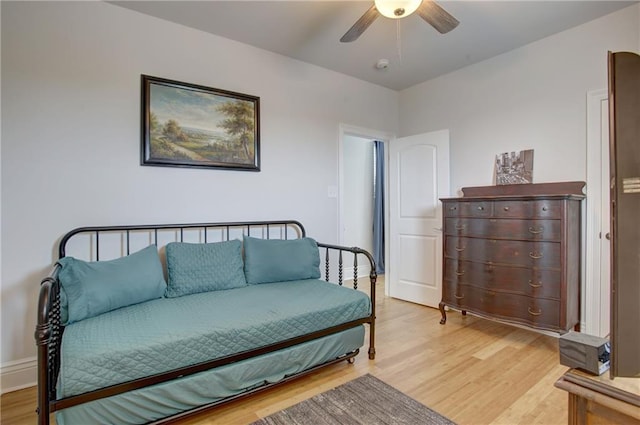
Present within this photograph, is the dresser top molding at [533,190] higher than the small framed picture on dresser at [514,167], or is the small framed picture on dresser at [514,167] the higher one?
the small framed picture on dresser at [514,167]

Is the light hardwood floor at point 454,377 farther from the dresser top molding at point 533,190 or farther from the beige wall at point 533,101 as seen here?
the beige wall at point 533,101

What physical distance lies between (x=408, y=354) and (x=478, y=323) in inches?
42.2

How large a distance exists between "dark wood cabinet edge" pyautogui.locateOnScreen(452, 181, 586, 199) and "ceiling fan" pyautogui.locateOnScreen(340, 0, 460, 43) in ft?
4.94

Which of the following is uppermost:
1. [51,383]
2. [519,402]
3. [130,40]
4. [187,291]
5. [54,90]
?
[130,40]

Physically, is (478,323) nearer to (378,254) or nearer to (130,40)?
(378,254)

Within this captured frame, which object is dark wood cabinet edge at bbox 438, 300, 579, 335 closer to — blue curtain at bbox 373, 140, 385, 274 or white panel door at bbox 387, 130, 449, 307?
white panel door at bbox 387, 130, 449, 307

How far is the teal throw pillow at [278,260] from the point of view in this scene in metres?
2.53

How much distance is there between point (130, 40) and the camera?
2.35 meters

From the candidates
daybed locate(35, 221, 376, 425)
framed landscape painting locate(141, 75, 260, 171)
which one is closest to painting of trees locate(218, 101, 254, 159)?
framed landscape painting locate(141, 75, 260, 171)

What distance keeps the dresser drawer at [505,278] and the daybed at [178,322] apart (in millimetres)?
1125

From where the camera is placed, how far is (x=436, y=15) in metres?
1.91

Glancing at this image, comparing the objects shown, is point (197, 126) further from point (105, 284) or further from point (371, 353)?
point (371, 353)

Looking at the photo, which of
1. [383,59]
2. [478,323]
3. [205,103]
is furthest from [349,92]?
[478,323]

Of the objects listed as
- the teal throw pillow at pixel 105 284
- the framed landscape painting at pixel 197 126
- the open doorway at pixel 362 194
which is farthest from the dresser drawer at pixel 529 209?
the teal throw pillow at pixel 105 284
